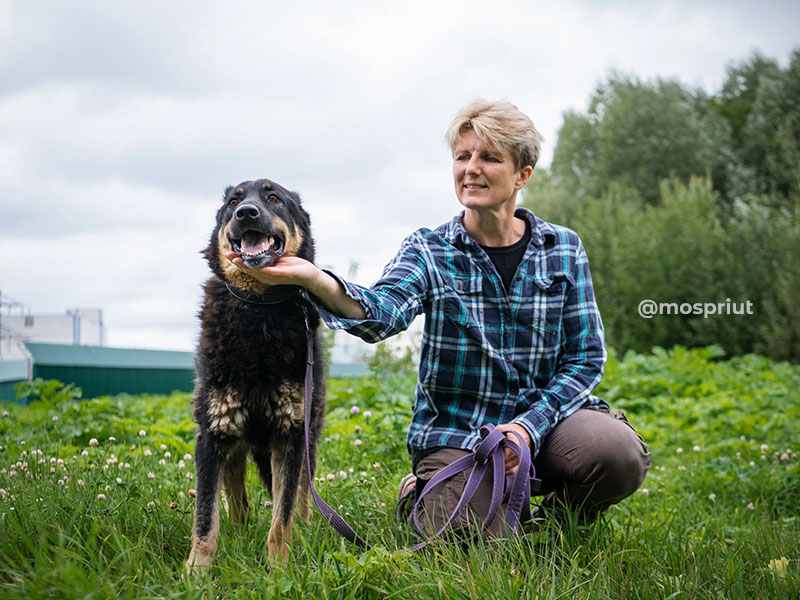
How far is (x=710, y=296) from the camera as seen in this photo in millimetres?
12281

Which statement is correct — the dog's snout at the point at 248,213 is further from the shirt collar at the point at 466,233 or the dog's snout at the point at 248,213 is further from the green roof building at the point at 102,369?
the green roof building at the point at 102,369

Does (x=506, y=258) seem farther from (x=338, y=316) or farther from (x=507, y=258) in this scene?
(x=338, y=316)

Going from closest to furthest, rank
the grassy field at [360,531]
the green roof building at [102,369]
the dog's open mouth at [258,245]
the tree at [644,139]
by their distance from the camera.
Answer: the grassy field at [360,531] → the dog's open mouth at [258,245] → the green roof building at [102,369] → the tree at [644,139]

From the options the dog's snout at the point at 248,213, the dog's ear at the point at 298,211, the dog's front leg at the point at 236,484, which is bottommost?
the dog's front leg at the point at 236,484

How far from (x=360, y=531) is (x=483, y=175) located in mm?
1695

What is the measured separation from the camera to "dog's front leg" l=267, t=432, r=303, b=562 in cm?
241

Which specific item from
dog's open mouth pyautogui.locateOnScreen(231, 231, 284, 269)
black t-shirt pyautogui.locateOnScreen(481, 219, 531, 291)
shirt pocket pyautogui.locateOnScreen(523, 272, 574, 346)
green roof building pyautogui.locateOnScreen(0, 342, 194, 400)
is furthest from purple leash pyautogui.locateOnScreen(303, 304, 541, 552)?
green roof building pyautogui.locateOnScreen(0, 342, 194, 400)

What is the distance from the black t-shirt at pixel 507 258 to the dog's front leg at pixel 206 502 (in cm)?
152

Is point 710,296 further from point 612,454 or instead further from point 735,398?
point 612,454

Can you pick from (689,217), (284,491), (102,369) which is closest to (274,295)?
(284,491)

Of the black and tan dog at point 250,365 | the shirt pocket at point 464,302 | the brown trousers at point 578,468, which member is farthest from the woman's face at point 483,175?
the brown trousers at point 578,468

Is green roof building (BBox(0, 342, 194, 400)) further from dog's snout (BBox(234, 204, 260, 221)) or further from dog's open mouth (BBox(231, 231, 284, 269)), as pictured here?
dog's snout (BBox(234, 204, 260, 221))

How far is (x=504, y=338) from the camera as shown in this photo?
2.94m

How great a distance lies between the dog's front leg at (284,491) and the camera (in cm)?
241
